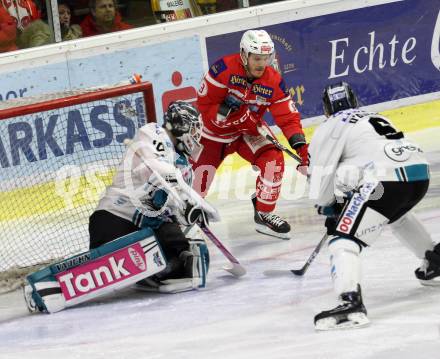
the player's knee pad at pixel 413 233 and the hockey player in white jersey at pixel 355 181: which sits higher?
the hockey player in white jersey at pixel 355 181

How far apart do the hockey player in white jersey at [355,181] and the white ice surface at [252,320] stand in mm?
156

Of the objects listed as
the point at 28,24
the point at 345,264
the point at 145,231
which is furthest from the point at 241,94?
the point at 345,264

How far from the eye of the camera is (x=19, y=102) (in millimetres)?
5125

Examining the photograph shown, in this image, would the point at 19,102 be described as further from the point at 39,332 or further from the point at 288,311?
the point at 288,311

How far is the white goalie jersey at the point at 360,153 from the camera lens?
3.96 meters

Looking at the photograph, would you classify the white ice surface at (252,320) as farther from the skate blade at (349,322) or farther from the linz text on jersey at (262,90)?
the linz text on jersey at (262,90)

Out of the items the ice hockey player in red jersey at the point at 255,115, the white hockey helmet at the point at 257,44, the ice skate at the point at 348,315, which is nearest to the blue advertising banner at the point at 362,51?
the ice hockey player in red jersey at the point at 255,115

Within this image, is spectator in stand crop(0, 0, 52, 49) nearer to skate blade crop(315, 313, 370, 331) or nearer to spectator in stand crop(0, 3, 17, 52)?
spectator in stand crop(0, 3, 17, 52)

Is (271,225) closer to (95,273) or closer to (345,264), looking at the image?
(95,273)

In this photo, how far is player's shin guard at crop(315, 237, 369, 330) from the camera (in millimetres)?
3799

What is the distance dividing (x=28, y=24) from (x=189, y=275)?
8.66 ft

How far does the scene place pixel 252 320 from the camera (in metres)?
4.16

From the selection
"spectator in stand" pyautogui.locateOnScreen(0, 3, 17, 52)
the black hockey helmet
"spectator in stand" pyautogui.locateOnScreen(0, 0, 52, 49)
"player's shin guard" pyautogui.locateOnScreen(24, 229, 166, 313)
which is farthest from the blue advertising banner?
the black hockey helmet

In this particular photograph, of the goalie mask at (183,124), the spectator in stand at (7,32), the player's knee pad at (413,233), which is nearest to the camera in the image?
the player's knee pad at (413,233)
